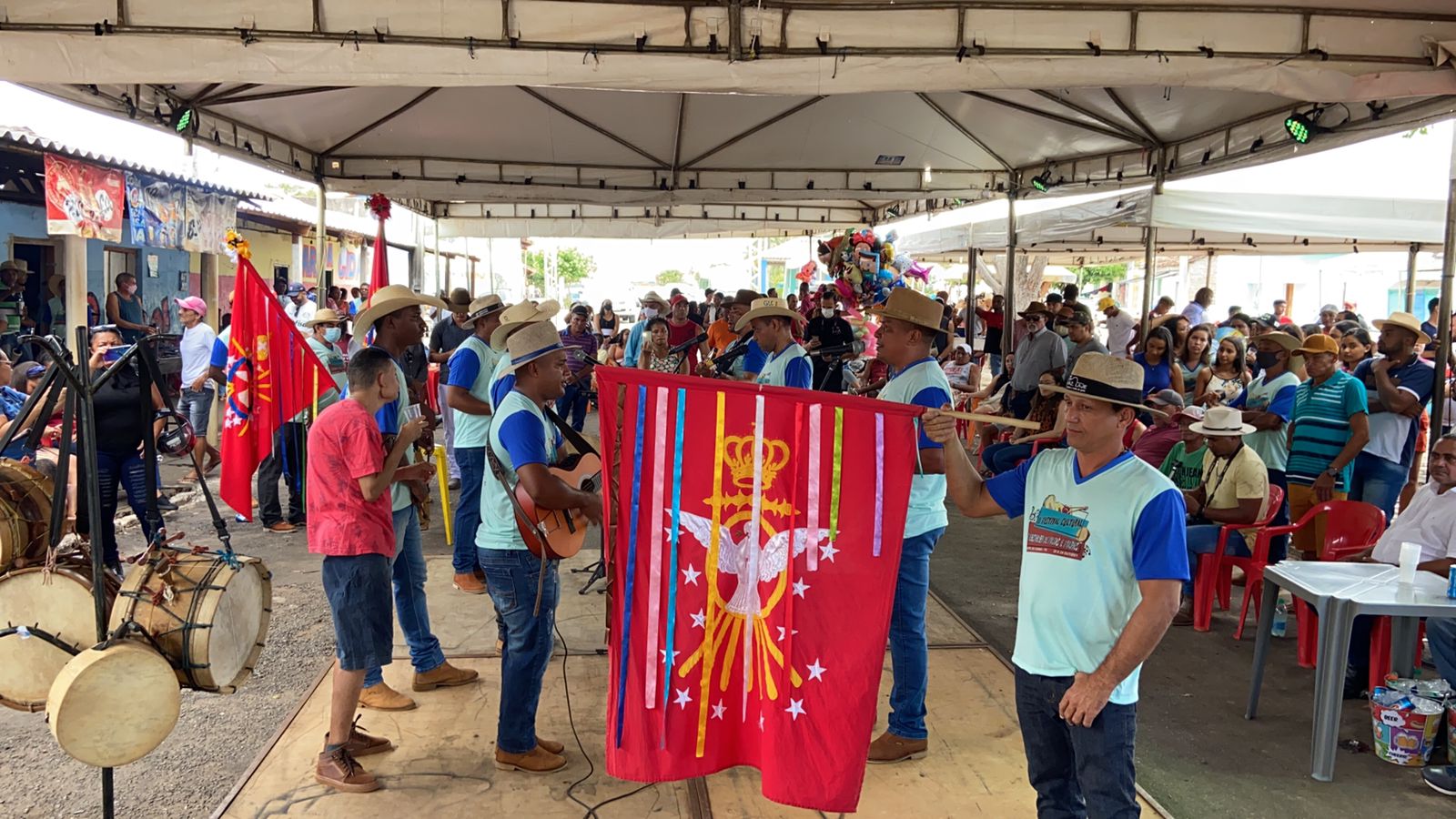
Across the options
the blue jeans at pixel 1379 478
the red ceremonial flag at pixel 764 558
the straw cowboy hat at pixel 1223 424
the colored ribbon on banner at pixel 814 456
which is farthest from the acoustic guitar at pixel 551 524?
the blue jeans at pixel 1379 478

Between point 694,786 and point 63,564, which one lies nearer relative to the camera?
point 63,564

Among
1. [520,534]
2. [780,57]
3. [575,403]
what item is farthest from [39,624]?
[575,403]

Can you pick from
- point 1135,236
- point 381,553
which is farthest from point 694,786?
point 1135,236

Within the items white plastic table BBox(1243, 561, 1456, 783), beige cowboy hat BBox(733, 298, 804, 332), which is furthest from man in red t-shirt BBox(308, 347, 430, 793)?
white plastic table BBox(1243, 561, 1456, 783)

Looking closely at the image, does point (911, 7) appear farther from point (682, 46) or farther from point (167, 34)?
point (167, 34)

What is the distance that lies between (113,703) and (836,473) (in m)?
2.18

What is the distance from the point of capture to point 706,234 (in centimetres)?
1798

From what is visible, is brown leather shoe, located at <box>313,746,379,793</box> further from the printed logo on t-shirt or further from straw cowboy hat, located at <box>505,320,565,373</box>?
the printed logo on t-shirt

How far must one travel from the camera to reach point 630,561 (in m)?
2.98

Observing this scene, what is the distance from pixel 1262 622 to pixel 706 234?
1439 cm

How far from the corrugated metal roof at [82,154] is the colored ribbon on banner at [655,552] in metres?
9.10

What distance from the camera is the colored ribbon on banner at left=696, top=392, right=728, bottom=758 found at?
2.98m

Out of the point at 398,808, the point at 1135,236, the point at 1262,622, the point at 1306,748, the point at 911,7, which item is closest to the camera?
the point at 398,808

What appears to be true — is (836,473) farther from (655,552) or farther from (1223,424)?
(1223,424)
